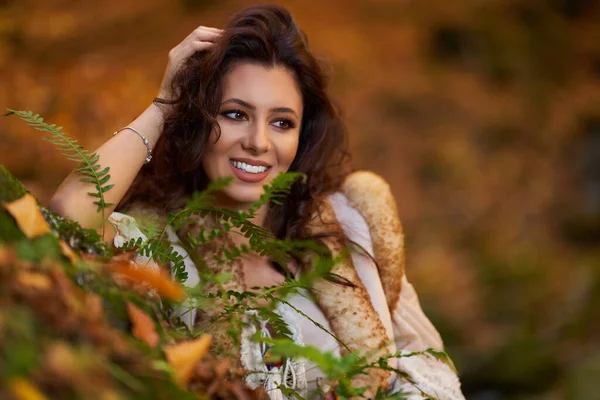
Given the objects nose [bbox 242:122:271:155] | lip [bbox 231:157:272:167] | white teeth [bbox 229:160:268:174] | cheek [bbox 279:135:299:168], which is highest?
nose [bbox 242:122:271:155]

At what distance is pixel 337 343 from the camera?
5.01 ft

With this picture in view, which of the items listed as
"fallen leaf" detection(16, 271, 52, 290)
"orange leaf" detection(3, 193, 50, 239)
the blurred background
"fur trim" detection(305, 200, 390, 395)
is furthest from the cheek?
the blurred background

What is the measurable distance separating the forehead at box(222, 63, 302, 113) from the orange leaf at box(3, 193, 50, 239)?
84 cm

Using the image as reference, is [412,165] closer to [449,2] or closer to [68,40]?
[449,2]

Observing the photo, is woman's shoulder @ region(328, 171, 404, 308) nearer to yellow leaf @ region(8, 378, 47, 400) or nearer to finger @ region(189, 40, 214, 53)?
finger @ region(189, 40, 214, 53)

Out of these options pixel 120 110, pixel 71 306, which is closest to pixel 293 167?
pixel 71 306

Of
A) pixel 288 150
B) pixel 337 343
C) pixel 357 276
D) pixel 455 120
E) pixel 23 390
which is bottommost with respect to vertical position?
pixel 455 120

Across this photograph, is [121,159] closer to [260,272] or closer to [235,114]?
[235,114]

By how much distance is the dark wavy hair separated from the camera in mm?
1435

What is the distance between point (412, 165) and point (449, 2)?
154 centimetres

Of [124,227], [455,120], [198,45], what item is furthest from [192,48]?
[455,120]

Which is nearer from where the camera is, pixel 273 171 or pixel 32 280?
pixel 32 280

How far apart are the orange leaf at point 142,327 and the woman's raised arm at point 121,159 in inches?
13.5

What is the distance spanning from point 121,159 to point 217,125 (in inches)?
9.6
